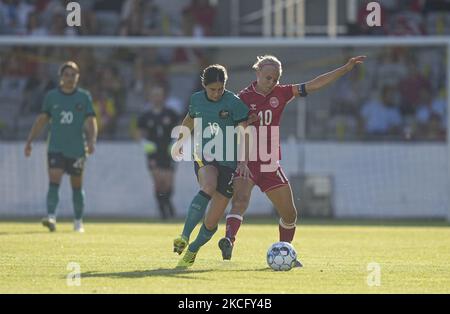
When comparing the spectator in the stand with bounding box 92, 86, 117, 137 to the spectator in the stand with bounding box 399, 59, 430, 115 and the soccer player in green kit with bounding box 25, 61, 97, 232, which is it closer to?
the soccer player in green kit with bounding box 25, 61, 97, 232

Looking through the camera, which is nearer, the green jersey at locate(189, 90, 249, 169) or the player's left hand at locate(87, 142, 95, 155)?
the green jersey at locate(189, 90, 249, 169)

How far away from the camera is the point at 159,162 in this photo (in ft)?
72.2

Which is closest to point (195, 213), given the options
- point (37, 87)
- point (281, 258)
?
point (281, 258)

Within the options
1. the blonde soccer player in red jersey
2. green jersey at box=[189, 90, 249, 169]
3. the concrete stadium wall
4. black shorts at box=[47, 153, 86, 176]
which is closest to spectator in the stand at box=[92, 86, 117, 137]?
the concrete stadium wall

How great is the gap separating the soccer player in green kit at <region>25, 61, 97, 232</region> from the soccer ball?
21.1 ft

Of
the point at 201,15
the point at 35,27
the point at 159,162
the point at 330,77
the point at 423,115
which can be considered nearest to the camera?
the point at 330,77

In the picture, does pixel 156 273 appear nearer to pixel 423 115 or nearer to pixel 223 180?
pixel 223 180

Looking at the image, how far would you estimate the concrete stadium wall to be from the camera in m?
21.6

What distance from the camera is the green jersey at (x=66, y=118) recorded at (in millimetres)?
16906

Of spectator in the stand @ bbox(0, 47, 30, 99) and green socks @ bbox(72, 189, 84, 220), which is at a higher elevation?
spectator in the stand @ bbox(0, 47, 30, 99)

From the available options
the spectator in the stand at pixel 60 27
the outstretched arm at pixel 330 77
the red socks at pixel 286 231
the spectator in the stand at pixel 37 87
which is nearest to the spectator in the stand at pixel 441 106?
the spectator in the stand at pixel 60 27

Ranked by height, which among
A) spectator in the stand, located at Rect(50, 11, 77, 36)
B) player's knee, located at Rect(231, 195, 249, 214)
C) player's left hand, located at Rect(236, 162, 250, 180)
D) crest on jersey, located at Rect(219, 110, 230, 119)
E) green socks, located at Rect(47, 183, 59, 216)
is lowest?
green socks, located at Rect(47, 183, 59, 216)

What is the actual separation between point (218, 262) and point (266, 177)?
103 cm
